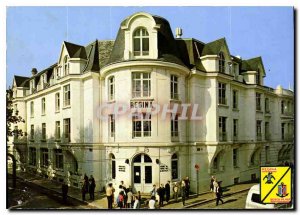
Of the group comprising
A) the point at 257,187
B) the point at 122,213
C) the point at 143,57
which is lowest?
the point at 122,213

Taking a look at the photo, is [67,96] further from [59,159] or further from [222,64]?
[222,64]

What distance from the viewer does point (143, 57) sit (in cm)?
744

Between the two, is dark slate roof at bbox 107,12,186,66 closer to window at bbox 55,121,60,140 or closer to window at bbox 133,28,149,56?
window at bbox 133,28,149,56

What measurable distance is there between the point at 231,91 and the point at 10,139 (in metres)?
7.29

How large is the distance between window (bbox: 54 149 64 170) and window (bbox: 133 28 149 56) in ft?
13.1

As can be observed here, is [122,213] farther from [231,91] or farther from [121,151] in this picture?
[231,91]

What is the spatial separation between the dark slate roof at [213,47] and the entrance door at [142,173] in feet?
12.5

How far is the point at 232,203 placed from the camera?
7.52 metres

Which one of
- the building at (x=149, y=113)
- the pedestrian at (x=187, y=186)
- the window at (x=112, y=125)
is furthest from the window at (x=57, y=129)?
the pedestrian at (x=187, y=186)

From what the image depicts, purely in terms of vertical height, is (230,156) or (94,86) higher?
(94,86)

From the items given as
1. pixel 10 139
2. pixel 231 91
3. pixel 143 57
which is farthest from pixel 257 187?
pixel 10 139

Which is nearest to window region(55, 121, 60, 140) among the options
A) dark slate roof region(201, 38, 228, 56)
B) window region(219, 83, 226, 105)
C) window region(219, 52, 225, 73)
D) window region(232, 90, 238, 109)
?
dark slate roof region(201, 38, 228, 56)

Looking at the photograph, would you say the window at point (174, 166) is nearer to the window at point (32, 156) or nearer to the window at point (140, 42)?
the window at point (140, 42)
